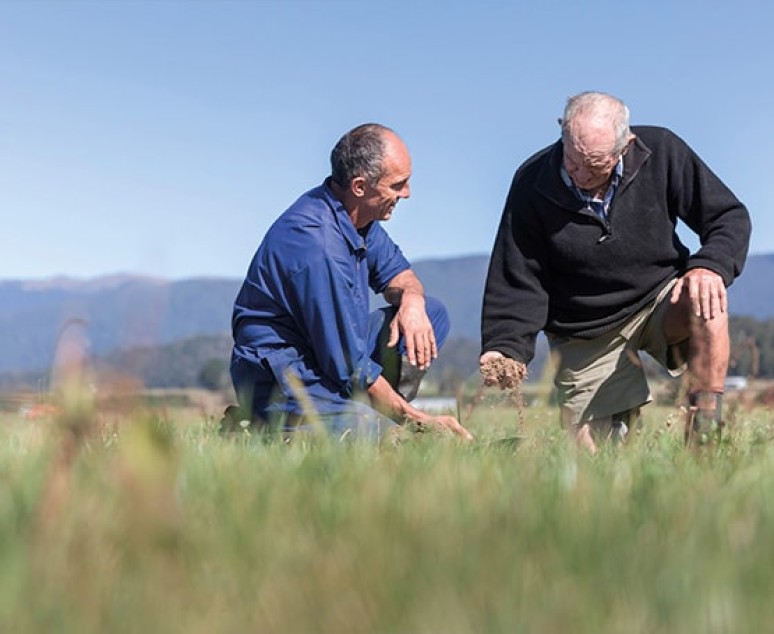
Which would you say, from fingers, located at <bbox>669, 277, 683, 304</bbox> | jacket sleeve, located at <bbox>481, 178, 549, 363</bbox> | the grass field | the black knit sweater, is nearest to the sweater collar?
the black knit sweater

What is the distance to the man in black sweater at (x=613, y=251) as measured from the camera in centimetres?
549

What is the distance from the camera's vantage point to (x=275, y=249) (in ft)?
16.5

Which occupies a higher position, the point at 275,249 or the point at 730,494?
the point at 275,249

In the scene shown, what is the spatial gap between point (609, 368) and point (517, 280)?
840 mm

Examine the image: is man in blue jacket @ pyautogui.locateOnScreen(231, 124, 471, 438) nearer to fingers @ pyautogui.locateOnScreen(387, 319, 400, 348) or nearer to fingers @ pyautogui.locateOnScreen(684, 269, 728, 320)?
fingers @ pyautogui.locateOnScreen(387, 319, 400, 348)

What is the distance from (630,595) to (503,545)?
0.96ft

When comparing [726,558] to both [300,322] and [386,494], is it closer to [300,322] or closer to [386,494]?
[386,494]

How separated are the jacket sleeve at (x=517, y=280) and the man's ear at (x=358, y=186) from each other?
108cm

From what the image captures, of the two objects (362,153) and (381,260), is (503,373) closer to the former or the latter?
(381,260)

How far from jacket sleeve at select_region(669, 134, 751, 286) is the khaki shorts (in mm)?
546

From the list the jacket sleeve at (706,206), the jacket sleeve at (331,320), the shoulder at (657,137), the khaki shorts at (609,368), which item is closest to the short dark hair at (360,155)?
the jacket sleeve at (331,320)

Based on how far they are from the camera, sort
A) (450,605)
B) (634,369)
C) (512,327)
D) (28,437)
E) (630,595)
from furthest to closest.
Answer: (634,369)
(512,327)
(28,437)
(630,595)
(450,605)

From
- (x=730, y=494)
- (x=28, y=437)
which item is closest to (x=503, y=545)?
(x=730, y=494)

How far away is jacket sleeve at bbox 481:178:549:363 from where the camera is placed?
591 cm
